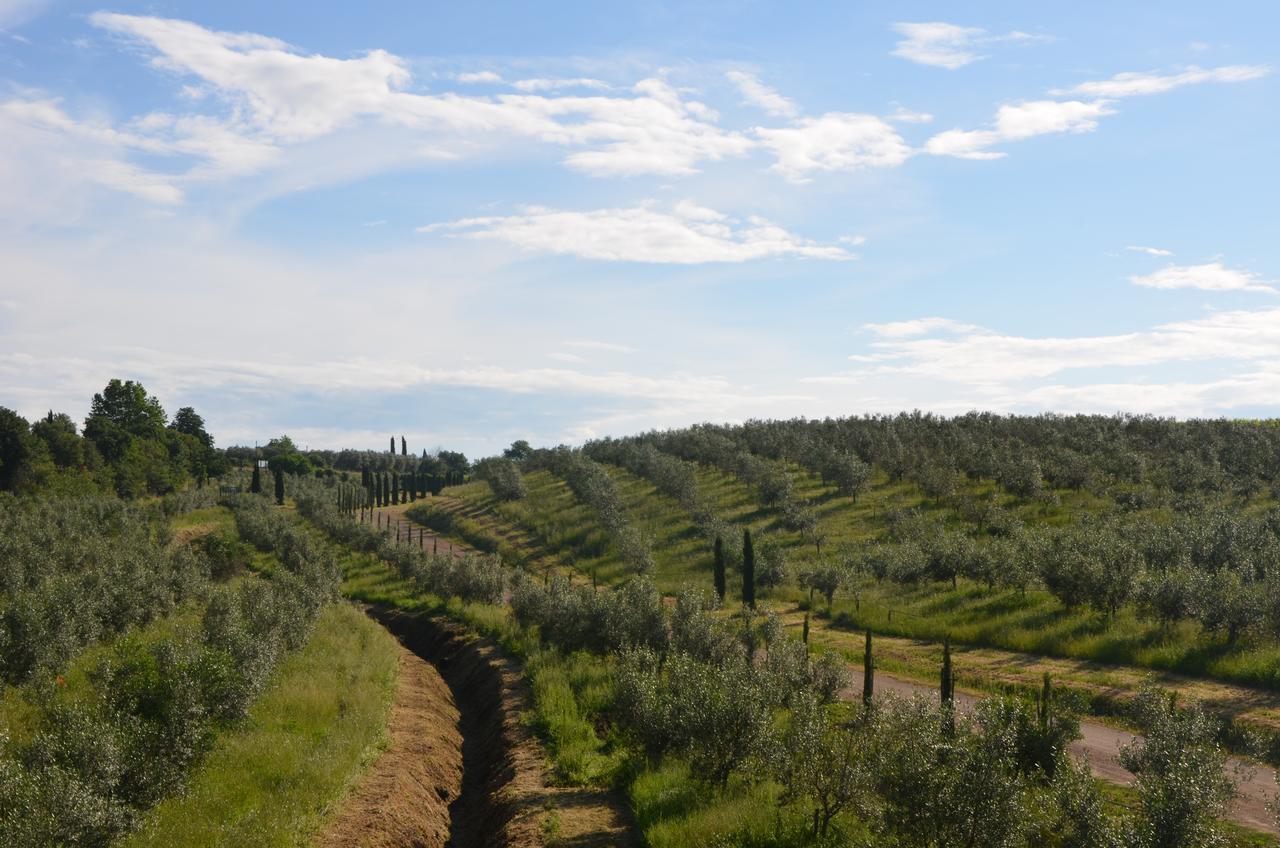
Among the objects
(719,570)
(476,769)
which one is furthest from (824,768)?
(719,570)

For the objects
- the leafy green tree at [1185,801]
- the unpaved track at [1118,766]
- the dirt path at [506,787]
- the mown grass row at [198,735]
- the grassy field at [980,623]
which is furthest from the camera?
the grassy field at [980,623]

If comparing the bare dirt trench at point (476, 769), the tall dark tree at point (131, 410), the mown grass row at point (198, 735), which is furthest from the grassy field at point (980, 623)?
the tall dark tree at point (131, 410)

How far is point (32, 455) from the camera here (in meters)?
124

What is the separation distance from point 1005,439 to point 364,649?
320 feet

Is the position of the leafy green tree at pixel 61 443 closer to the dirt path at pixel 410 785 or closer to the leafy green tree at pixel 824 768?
the dirt path at pixel 410 785

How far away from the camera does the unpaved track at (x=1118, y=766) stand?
26.9 metres

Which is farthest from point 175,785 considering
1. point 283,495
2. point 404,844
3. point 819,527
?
point 283,495

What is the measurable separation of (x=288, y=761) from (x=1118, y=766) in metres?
31.1

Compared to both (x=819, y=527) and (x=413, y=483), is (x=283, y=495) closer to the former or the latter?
(x=413, y=483)

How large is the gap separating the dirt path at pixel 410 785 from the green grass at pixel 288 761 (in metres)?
0.75

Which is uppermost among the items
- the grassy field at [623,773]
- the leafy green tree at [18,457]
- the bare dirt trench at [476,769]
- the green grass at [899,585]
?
the leafy green tree at [18,457]

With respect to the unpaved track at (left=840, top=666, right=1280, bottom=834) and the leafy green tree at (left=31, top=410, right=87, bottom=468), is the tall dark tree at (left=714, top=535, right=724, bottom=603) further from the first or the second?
the leafy green tree at (left=31, top=410, right=87, bottom=468)

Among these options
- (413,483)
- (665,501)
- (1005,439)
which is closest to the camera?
(665,501)

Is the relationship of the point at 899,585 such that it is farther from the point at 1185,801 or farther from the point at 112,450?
the point at 112,450
